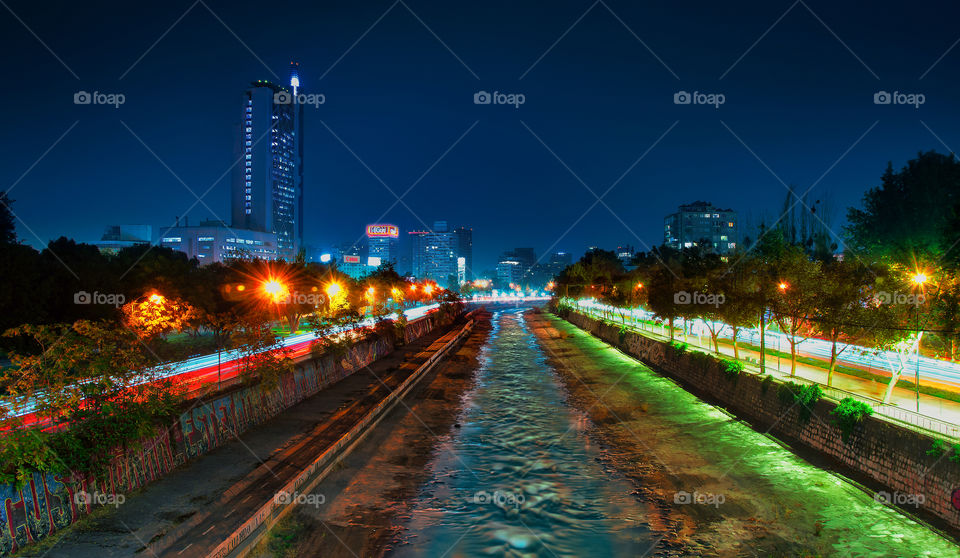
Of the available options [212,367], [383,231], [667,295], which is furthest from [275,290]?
[383,231]

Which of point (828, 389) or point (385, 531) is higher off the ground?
point (828, 389)

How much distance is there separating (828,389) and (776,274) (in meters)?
5.07

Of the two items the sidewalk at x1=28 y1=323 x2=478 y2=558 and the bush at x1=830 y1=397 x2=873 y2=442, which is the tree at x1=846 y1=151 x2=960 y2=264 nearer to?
the bush at x1=830 y1=397 x2=873 y2=442

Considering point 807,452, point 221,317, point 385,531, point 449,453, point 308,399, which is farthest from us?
point 308,399

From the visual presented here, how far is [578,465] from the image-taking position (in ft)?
45.3

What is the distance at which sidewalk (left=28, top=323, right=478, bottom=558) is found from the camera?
7922 mm

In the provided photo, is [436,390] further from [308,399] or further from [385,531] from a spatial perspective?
[385,531]

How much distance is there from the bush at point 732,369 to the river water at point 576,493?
A: 1348 millimetres

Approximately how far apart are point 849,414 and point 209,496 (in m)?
13.6

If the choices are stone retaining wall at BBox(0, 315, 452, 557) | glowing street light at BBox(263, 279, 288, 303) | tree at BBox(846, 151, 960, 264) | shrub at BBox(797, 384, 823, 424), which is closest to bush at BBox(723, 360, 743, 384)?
shrub at BBox(797, 384, 823, 424)

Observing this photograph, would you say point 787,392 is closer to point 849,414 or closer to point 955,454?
point 849,414

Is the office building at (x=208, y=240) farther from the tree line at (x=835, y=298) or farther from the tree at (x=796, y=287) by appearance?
the tree at (x=796, y=287)

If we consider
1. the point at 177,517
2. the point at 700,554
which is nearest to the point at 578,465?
the point at 700,554

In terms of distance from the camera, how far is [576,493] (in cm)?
1184
